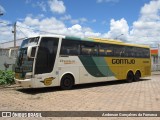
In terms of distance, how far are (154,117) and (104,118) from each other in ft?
5.35

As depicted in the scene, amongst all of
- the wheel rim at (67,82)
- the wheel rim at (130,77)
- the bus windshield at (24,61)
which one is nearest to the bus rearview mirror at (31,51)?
the bus windshield at (24,61)

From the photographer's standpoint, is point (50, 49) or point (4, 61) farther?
point (4, 61)

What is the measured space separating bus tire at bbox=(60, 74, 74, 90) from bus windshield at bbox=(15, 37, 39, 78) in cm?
238

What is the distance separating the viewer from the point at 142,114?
32.3 ft

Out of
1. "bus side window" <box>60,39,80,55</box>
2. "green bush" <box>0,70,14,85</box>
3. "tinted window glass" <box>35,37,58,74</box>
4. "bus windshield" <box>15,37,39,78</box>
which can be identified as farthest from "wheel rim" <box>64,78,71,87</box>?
"green bush" <box>0,70,14,85</box>

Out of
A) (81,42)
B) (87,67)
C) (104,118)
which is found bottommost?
(104,118)

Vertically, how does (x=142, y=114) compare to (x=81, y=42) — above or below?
below

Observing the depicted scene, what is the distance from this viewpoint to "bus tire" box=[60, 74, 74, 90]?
55.1 feet

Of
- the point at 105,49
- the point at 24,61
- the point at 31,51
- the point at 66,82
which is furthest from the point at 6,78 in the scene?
the point at 105,49

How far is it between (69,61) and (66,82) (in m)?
1.22

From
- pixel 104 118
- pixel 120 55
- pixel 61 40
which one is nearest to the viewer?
pixel 104 118

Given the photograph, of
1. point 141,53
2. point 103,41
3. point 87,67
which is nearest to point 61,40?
point 87,67

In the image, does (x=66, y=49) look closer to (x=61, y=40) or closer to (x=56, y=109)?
(x=61, y=40)

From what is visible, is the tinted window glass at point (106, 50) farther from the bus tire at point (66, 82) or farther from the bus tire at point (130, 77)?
the bus tire at point (66, 82)
